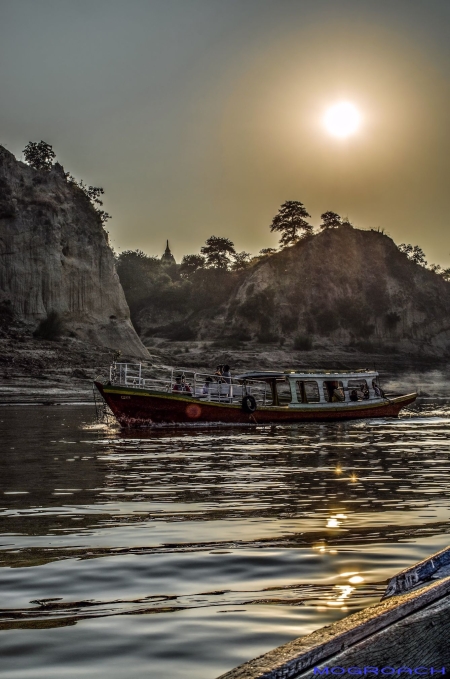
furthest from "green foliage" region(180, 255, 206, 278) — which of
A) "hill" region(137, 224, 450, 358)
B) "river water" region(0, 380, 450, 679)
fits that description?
"river water" region(0, 380, 450, 679)

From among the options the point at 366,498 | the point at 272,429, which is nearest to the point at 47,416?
the point at 272,429

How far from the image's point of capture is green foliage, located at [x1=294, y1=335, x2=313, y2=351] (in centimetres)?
7568

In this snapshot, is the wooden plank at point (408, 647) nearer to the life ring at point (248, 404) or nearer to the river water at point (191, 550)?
the river water at point (191, 550)

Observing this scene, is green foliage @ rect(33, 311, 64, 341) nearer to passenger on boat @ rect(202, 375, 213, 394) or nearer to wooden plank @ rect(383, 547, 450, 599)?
passenger on boat @ rect(202, 375, 213, 394)

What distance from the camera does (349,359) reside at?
242ft

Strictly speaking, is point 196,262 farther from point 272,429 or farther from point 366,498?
point 366,498

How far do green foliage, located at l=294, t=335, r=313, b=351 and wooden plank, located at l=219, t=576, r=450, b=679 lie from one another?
72.0 metres

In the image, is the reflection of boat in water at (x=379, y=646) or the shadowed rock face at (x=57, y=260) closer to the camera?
the reflection of boat in water at (x=379, y=646)

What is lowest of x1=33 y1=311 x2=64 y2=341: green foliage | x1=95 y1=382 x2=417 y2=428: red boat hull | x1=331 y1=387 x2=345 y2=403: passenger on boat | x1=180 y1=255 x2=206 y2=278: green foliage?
x1=95 y1=382 x2=417 y2=428: red boat hull

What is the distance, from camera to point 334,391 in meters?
30.1

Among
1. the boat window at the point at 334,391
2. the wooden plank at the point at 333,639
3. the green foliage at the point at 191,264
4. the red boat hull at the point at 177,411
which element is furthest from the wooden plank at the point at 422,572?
the green foliage at the point at 191,264

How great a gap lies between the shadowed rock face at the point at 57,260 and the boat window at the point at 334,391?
28.0m

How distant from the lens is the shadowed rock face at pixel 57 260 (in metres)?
56.2

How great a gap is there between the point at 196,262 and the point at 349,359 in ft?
143
